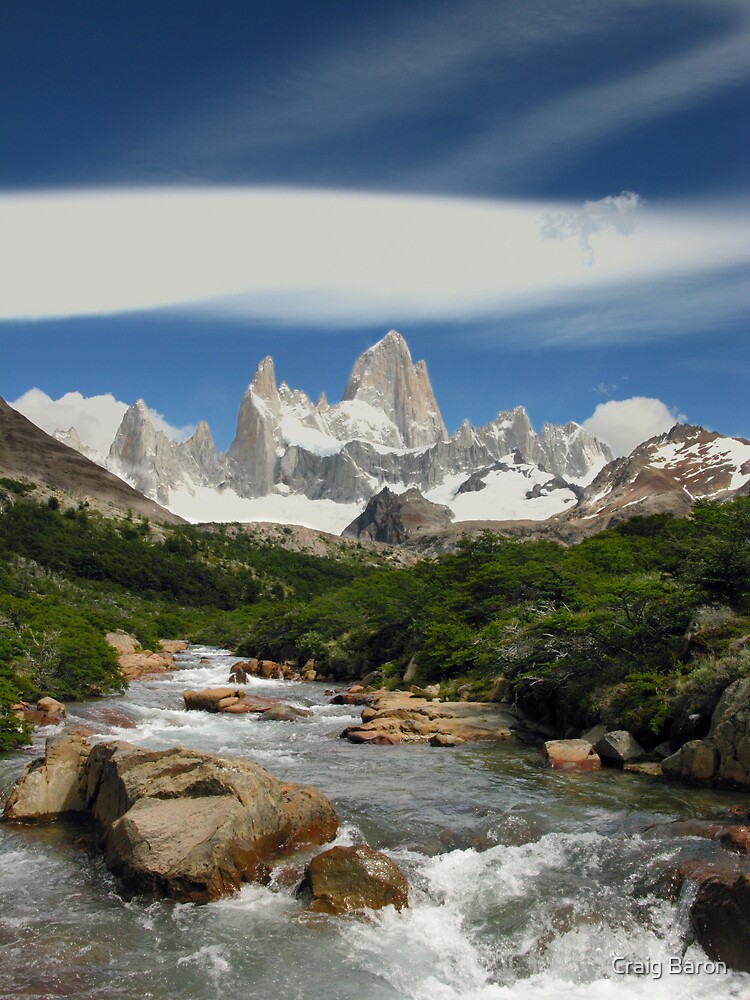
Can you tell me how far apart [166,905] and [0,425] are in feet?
449

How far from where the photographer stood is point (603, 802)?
13094mm

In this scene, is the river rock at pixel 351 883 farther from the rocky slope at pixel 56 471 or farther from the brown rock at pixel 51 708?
the rocky slope at pixel 56 471

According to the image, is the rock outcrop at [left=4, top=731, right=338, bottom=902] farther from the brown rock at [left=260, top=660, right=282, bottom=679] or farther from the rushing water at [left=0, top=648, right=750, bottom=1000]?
the brown rock at [left=260, top=660, right=282, bottom=679]

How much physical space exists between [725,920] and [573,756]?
8231mm

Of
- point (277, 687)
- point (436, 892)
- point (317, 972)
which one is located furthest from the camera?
point (277, 687)

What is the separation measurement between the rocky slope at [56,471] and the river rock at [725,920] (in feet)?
355

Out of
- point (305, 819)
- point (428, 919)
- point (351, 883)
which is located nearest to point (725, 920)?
point (428, 919)

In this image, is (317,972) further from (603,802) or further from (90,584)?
(90,584)

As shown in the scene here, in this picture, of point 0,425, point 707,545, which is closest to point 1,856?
point 707,545

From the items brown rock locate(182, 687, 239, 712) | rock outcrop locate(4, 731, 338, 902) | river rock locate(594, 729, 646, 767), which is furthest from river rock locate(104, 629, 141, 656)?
river rock locate(594, 729, 646, 767)

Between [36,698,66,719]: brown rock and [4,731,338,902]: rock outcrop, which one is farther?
[36,698,66,719]: brown rock

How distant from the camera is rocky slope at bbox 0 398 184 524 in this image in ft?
372

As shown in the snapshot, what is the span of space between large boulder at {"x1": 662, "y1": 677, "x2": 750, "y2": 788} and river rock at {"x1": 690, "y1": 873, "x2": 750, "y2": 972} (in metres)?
5.46

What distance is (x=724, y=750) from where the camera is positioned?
13531mm
